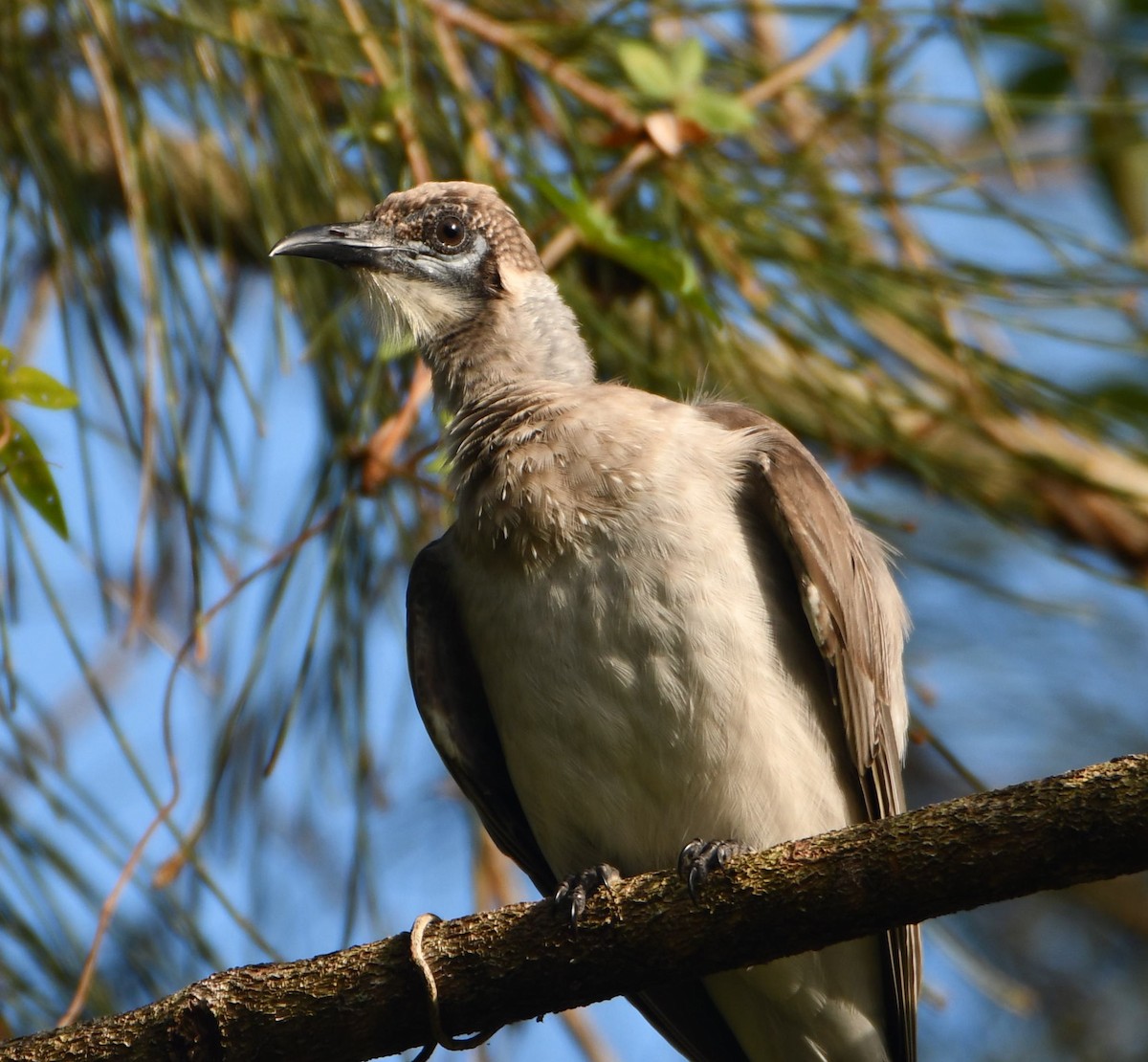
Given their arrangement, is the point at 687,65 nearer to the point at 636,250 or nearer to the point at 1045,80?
the point at 636,250

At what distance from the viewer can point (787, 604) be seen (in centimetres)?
438

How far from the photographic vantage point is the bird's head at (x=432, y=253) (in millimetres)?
4477

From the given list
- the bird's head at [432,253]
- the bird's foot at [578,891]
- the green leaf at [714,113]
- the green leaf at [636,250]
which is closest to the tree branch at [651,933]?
the bird's foot at [578,891]

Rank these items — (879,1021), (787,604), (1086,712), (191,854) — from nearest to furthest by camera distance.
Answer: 1. (191,854)
2. (787,604)
3. (879,1021)
4. (1086,712)

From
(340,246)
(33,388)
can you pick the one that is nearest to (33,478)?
(33,388)

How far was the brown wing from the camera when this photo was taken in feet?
14.0

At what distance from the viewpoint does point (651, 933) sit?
3219 mm

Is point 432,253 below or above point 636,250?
above

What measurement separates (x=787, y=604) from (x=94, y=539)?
6.21ft

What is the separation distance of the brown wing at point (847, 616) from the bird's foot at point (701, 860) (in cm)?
65

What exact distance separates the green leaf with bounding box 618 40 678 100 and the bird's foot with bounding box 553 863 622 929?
6.92 ft

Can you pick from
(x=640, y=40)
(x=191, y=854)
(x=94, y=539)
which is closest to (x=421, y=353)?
(x=640, y=40)

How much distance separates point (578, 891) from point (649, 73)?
2.26m

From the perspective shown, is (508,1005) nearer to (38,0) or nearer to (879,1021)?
(879,1021)
